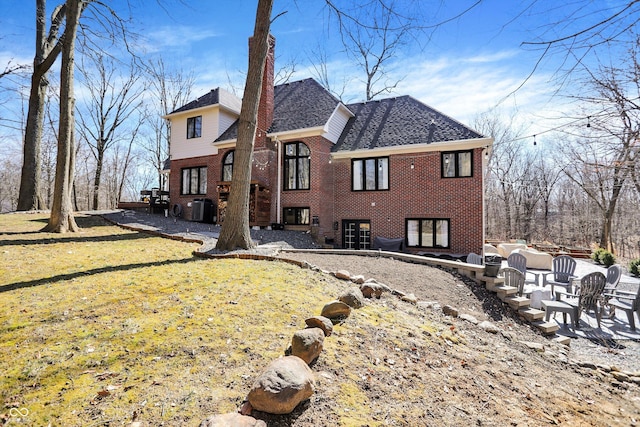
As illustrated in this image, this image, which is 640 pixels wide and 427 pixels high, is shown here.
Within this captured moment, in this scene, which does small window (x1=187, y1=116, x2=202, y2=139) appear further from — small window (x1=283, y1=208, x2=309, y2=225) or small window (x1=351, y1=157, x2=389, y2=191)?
small window (x1=351, y1=157, x2=389, y2=191)

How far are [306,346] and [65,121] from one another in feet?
33.2

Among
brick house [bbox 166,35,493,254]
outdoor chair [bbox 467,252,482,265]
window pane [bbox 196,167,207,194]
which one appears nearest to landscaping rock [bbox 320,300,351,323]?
outdoor chair [bbox 467,252,482,265]

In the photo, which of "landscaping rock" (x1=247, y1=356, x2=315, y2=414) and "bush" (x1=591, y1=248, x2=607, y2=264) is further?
"bush" (x1=591, y1=248, x2=607, y2=264)

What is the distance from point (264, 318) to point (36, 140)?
15.8 metres

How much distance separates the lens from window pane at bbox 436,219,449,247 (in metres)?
13.0

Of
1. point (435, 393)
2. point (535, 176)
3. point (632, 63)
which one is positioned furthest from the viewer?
point (535, 176)

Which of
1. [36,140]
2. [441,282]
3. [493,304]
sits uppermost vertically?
[36,140]

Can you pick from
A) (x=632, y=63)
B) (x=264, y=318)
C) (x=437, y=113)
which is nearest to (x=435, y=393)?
(x=264, y=318)

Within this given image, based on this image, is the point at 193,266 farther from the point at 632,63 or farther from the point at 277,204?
the point at 277,204

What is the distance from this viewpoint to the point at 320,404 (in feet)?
7.44

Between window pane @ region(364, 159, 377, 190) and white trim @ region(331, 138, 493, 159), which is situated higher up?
white trim @ region(331, 138, 493, 159)

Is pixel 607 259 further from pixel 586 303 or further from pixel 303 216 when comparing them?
pixel 303 216

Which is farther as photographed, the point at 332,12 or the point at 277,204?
the point at 277,204

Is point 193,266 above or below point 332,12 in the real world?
below
